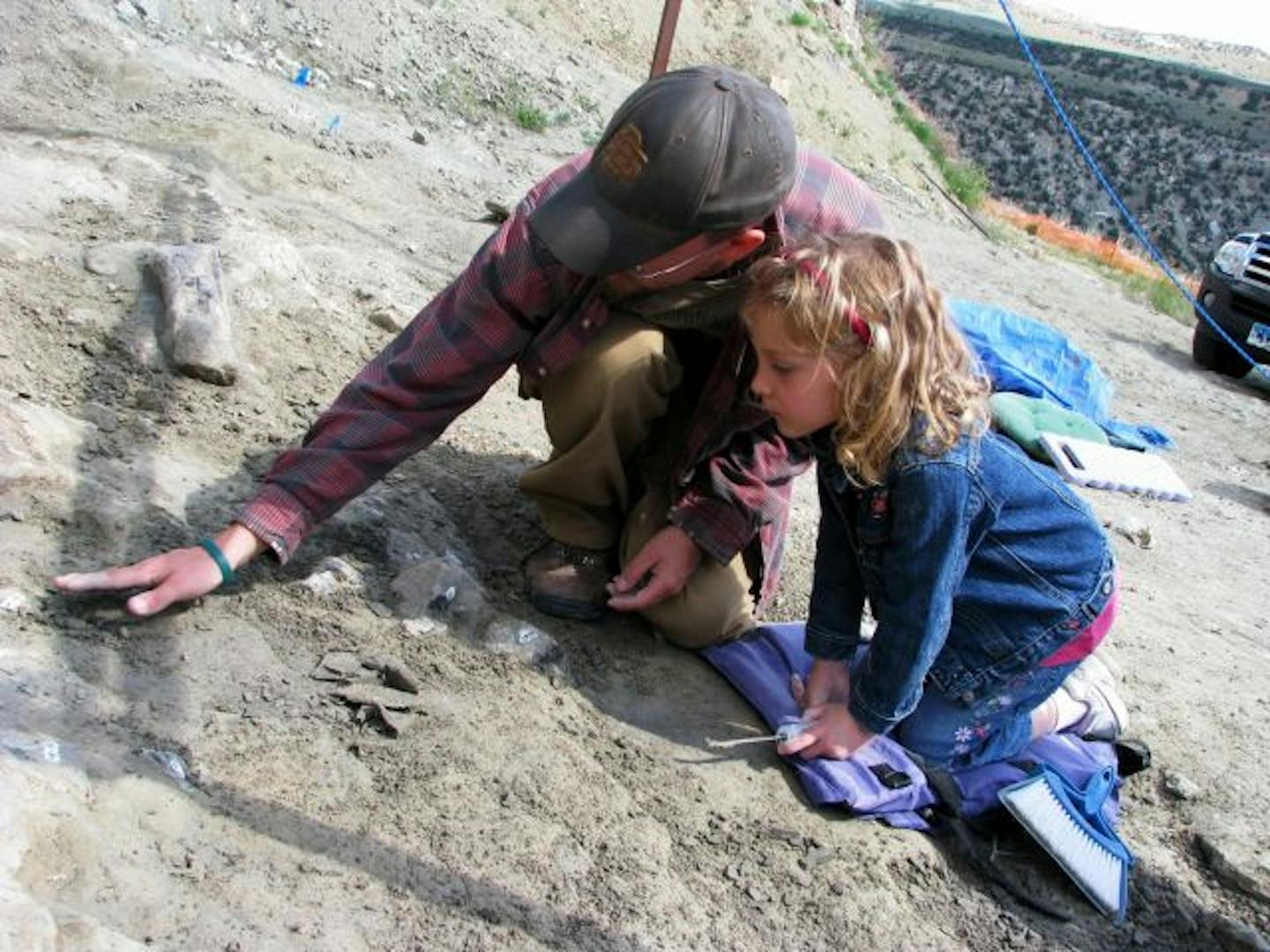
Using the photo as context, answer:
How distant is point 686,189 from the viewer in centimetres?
206

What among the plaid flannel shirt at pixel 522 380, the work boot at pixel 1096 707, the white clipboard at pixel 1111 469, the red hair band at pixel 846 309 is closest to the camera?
the red hair band at pixel 846 309

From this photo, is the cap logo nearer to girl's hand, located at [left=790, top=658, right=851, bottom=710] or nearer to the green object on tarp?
girl's hand, located at [left=790, top=658, right=851, bottom=710]

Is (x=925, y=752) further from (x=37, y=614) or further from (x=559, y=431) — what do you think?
(x=37, y=614)

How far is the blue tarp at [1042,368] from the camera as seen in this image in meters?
5.78

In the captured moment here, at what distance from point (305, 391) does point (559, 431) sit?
0.86m

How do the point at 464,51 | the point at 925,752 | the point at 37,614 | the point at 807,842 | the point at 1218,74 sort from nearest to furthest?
the point at 37,614
the point at 807,842
the point at 925,752
the point at 464,51
the point at 1218,74

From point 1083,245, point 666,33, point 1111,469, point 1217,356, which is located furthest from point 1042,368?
point 1083,245

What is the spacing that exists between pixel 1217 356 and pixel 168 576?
8710 millimetres

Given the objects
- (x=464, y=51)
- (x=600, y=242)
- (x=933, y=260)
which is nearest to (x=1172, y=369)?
(x=933, y=260)

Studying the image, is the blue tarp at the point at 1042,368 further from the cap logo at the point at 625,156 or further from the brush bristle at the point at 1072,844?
the cap logo at the point at 625,156

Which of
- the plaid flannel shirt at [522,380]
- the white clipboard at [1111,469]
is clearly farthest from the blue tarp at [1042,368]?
the plaid flannel shirt at [522,380]

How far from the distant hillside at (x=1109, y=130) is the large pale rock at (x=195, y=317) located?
29.4 metres

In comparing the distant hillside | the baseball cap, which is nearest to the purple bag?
the baseball cap

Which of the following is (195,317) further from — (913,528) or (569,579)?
(913,528)
